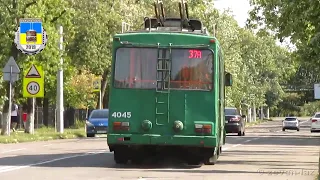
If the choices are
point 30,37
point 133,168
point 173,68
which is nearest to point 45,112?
point 30,37

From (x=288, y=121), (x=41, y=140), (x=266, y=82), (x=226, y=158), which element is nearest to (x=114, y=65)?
(x=226, y=158)

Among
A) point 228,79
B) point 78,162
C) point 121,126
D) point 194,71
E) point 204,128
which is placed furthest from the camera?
point 228,79

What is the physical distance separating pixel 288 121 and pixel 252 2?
30331mm

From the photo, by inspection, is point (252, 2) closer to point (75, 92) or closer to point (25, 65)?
point (25, 65)

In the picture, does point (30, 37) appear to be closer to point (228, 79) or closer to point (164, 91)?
point (228, 79)

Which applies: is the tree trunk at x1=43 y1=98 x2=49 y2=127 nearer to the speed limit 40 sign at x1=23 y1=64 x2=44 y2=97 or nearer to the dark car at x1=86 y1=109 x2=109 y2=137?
the dark car at x1=86 y1=109 x2=109 y2=137

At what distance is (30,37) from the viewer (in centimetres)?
3556

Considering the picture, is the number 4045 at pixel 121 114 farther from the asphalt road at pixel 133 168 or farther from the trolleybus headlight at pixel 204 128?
the trolleybus headlight at pixel 204 128

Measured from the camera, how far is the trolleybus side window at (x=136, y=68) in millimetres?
17719

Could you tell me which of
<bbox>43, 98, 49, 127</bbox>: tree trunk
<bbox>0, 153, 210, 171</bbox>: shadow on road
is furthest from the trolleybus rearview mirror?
<bbox>43, 98, 49, 127</bbox>: tree trunk

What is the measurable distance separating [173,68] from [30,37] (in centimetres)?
1896

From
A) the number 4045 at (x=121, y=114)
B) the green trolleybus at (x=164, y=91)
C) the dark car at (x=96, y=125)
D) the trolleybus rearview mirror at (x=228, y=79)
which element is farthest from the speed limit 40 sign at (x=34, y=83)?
the number 4045 at (x=121, y=114)

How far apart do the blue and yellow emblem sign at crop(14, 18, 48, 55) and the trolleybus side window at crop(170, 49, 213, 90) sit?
18.5m

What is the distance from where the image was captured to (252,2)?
3741 centimetres
